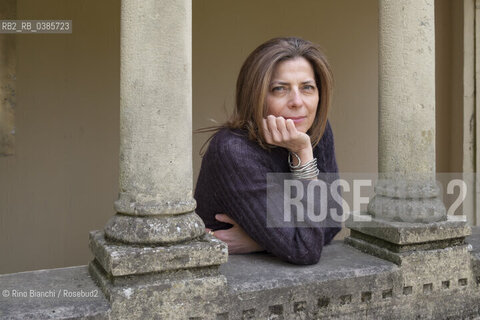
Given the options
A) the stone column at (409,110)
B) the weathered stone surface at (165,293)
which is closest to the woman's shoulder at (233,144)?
the weathered stone surface at (165,293)

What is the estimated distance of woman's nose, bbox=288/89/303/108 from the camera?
226 cm

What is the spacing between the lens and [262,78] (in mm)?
2221

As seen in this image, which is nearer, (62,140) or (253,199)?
(253,199)

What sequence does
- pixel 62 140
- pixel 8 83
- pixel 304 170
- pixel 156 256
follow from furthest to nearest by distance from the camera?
pixel 62 140
pixel 8 83
pixel 304 170
pixel 156 256

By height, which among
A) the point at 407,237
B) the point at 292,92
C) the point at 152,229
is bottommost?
the point at 407,237

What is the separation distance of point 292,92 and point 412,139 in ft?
2.17

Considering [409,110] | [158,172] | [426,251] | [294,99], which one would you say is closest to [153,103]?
[158,172]

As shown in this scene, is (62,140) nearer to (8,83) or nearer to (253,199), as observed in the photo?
(8,83)

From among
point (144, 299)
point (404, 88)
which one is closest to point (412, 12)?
point (404, 88)

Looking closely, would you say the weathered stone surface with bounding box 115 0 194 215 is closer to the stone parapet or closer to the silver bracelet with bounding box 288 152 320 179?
the stone parapet

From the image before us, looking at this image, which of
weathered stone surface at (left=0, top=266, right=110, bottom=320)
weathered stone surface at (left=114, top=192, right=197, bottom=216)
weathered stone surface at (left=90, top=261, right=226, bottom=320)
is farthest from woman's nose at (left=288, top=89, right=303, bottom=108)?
weathered stone surface at (left=0, top=266, right=110, bottom=320)

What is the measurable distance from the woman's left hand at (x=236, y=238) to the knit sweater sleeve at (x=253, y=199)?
0.34 feet

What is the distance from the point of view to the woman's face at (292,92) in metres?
2.27

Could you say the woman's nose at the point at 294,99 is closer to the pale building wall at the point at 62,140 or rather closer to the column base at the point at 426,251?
the column base at the point at 426,251
